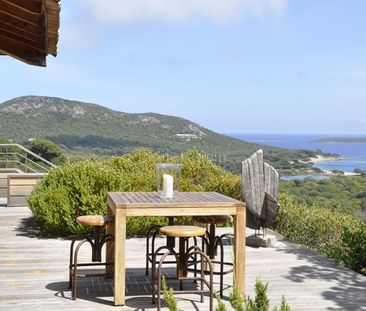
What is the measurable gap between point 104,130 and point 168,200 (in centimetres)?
3059

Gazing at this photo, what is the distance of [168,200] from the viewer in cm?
480

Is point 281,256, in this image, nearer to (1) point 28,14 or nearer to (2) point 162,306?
(2) point 162,306

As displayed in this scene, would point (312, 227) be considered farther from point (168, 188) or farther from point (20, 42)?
point (20, 42)

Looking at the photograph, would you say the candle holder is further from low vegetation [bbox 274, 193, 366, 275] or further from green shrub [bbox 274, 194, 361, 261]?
green shrub [bbox 274, 194, 361, 261]

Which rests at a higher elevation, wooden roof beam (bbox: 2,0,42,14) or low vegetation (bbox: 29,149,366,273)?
wooden roof beam (bbox: 2,0,42,14)

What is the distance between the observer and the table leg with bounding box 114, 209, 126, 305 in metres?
4.51

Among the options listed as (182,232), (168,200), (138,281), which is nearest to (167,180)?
(168,200)

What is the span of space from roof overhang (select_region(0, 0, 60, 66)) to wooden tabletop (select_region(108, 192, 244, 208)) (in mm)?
1454

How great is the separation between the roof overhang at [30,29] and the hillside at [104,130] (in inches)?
854

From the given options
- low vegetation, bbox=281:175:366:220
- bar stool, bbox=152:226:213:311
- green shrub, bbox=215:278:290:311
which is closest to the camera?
green shrub, bbox=215:278:290:311

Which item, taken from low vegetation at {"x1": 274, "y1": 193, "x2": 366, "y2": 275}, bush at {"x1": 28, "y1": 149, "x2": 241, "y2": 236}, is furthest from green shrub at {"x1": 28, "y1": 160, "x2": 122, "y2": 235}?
low vegetation at {"x1": 274, "y1": 193, "x2": 366, "y2": 275}

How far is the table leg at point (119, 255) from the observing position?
14.8 ft

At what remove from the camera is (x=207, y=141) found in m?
32.3

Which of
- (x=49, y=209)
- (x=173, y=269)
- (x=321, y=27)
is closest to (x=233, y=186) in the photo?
(x=49, y=209)
